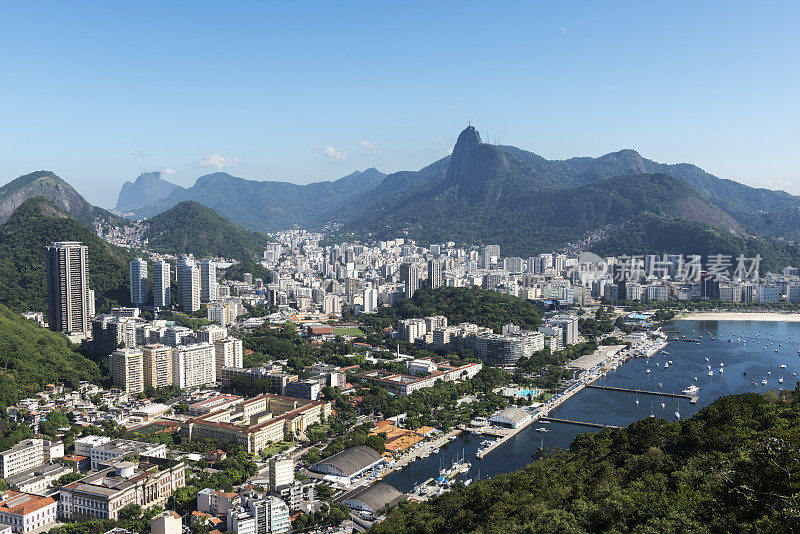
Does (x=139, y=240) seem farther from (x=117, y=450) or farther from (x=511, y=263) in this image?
(x=117, y=450)

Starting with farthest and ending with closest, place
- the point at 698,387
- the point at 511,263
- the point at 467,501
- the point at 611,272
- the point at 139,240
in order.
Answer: the point at 139,240 → the point at 511,263 → the point at 611,272 → the point at 698,387 → the point at 467,501

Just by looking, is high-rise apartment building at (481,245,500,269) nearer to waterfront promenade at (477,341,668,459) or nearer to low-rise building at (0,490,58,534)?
waterfront promenade at (477,341,668,459)

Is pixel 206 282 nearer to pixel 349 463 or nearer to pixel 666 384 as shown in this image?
pixel 349 463

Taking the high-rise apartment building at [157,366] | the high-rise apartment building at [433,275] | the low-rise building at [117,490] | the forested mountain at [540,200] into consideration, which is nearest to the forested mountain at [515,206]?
the forested mountain at [540,200]

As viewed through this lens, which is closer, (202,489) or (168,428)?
(202,489)

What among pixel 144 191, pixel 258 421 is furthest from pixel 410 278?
pixel 144 191

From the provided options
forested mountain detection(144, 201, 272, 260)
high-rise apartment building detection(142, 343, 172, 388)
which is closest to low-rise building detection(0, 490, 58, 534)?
high-rise apartment building detection(142, 343, 172, 388)

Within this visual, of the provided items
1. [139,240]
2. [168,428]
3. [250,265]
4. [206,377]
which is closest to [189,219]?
[139,240]
